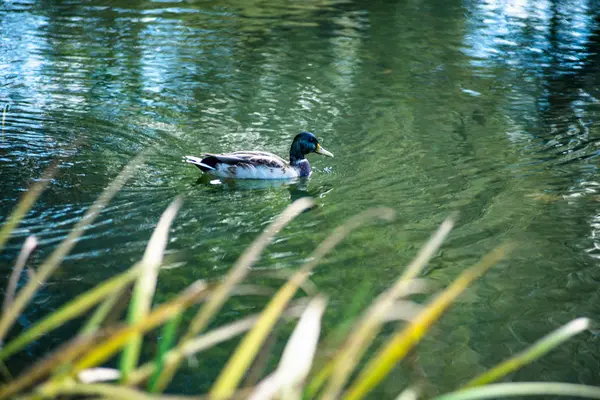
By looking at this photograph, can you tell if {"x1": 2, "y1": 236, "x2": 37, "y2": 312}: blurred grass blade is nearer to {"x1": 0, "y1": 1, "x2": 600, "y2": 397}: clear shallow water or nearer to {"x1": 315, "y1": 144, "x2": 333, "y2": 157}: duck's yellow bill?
{"x1": 0, "y1": 1, "x2": 600, "y2": 397}: clear shallow water

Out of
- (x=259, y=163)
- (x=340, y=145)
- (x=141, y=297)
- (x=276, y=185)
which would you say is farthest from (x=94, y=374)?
(x=340, y=145)

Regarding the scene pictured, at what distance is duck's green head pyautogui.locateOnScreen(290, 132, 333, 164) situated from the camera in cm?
904

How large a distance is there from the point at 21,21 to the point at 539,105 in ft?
36.4

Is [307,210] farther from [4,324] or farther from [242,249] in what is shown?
[4,324]

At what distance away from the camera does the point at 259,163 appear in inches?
337

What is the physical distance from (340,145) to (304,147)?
34.1 inches

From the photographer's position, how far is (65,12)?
17.9m

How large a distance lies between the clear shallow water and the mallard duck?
177 mm

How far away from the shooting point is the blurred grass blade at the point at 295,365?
2.03 metres

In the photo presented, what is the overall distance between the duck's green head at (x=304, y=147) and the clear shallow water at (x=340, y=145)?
30cm

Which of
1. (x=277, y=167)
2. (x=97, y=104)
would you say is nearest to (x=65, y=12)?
(x=97, y=104)

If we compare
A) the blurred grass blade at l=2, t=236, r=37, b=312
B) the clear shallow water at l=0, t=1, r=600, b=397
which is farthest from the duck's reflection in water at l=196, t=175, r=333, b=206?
the blurred grass blade at l=2, t=236, r=37, b=312

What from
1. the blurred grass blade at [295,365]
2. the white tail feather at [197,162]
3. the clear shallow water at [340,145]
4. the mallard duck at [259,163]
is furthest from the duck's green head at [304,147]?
the blurred grass blade at [295,365]

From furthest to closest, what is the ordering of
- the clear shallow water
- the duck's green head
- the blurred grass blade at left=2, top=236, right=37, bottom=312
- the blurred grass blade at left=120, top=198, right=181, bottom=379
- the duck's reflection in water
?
1. the duck's green head
2. the duck's reflection in water
3. the clear shallow water
4. the blurred grass blade at left=2, top=236, right=37, bottom=312
5. the blurred grass blade at left=120, top=198, right=181, bottom=379
